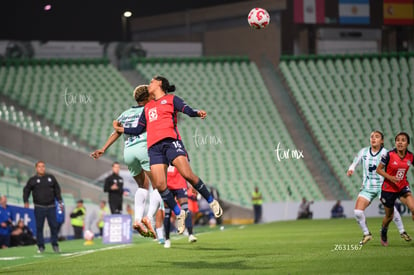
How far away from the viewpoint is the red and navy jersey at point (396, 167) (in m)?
15.1

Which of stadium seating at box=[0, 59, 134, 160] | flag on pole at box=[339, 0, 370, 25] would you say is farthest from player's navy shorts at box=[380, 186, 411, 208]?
flag on pole at box=[339, 0, 370, 25]

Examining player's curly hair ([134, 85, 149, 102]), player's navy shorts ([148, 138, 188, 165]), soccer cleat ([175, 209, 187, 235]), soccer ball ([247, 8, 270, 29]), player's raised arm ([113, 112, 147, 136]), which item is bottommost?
soccer cleat ([175, 209, 187, 235])

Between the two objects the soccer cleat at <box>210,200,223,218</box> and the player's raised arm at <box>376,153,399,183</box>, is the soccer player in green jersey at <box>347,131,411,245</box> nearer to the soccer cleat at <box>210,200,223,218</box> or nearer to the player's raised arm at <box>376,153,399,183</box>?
the player's raised arm at <box>376,153,399,183</box>

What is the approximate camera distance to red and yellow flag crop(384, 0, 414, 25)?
43750mm

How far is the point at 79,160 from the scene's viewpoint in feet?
118

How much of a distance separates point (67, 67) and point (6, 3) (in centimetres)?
428

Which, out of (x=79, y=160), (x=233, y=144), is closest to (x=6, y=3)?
(x=79, y=160)

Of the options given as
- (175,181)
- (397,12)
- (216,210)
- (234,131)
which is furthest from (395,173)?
(397,12)

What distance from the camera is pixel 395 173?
49.8 ft

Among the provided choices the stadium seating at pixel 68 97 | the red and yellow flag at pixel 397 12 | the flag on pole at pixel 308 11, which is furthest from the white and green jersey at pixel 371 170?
the red and yellow flag at pixel 397 12

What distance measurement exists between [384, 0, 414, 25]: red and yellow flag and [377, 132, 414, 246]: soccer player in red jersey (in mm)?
29683

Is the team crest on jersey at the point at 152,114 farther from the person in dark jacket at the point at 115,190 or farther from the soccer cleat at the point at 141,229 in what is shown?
the person in dark jacket at the point at 115,190

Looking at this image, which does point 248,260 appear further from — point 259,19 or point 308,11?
point 308,11

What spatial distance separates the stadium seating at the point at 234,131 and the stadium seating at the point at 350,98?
1.50 m
